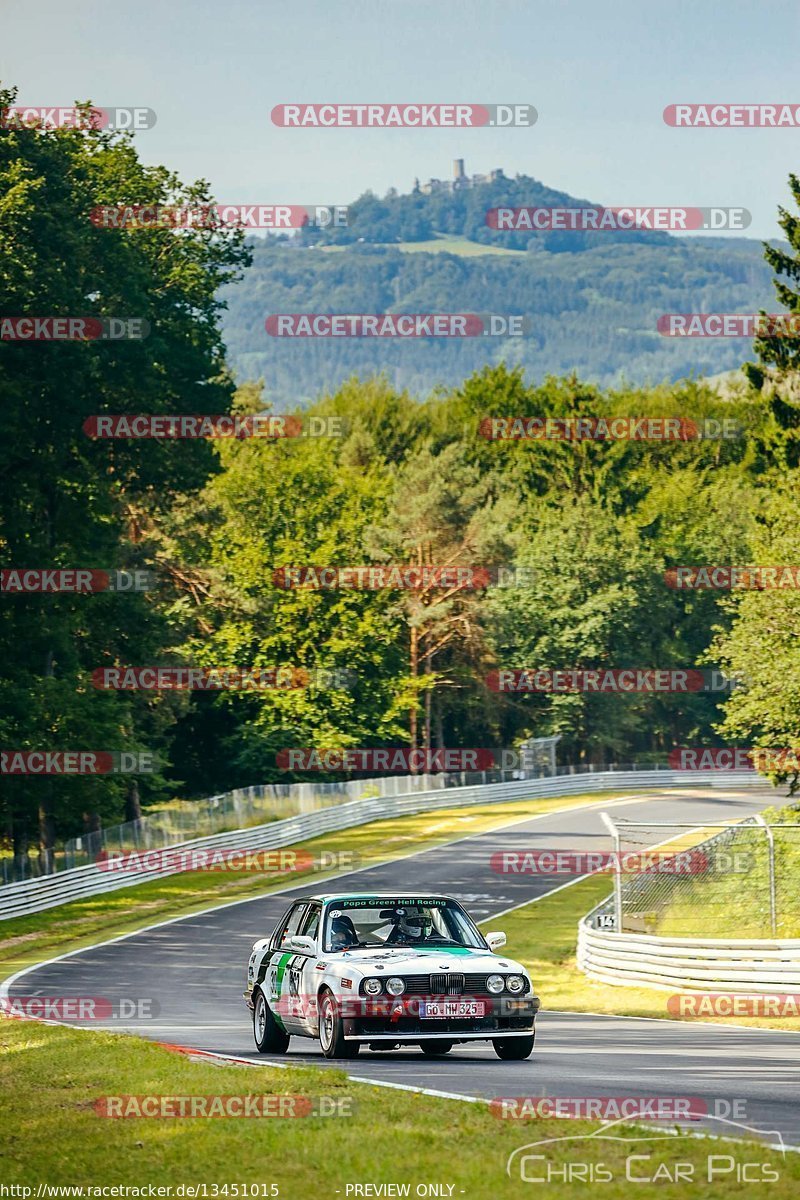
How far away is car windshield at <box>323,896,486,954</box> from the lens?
15820 mm

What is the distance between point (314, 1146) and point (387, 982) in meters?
4.35

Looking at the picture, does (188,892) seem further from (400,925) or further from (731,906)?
(400,925)

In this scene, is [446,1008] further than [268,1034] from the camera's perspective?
No

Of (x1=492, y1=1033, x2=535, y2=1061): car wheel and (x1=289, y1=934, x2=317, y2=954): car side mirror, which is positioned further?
(x1=289, y1=934, x2=317, y2=954): car side mirror

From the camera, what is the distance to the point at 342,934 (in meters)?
15.9

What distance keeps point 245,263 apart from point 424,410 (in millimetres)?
47943

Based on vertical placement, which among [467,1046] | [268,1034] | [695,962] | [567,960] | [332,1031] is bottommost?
[567,960]

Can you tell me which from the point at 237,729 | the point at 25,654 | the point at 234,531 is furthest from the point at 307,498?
the point at 25,654

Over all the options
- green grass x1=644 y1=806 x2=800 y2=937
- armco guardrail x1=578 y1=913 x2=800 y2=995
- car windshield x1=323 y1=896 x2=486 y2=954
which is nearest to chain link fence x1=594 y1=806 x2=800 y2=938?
green grass x1=644 y1=806 x2=800 y2=937

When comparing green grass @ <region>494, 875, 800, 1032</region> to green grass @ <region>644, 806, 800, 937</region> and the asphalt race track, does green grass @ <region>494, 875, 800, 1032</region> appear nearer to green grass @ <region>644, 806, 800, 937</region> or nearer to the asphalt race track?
the asphalt race track

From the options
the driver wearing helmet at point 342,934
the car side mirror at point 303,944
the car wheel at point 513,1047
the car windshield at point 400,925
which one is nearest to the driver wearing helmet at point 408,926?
the car windshield at point 400,925

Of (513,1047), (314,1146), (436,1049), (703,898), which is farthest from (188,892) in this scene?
(314,1146)

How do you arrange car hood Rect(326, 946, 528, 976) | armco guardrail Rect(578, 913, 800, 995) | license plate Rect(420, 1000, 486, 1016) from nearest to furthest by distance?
license plate Rect(420, 1000, 486, 1016)
car hood Rect(326, 946, 528, 976)
armco guardrail Rect(578, 913, 800, 995)

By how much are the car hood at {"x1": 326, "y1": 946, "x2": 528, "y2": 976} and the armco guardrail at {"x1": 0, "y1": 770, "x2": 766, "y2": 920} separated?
25935 mm
